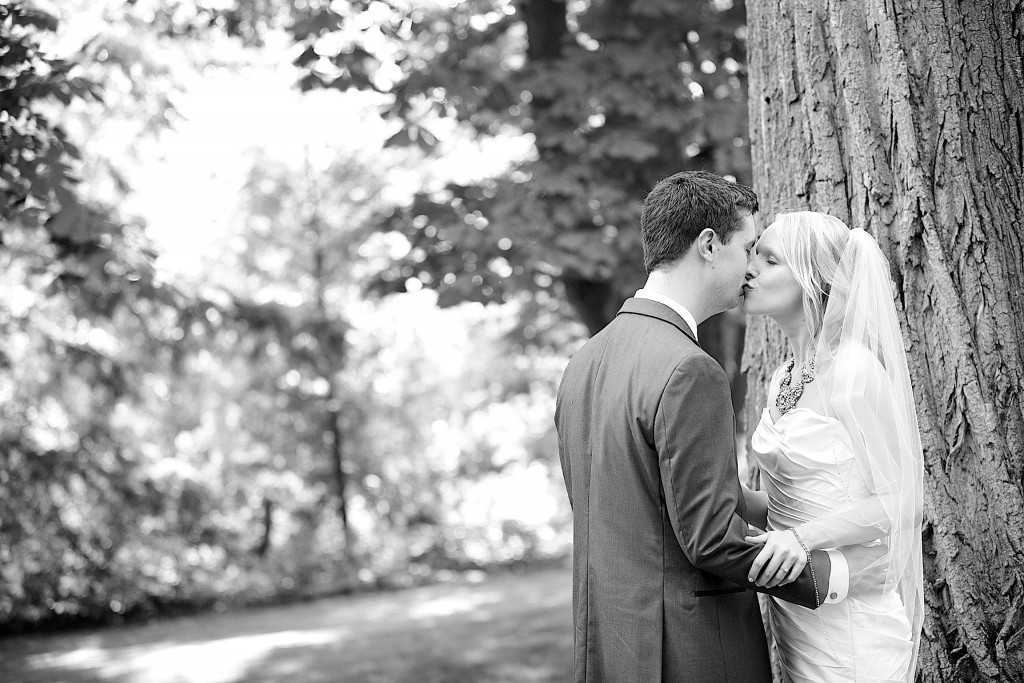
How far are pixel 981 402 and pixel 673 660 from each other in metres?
1.45

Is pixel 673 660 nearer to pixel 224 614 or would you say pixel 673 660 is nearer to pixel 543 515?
pixel 224 614

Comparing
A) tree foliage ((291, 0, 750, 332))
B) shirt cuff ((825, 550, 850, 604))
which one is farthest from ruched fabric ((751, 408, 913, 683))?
tree foliage ((291, 0, 750, 332))

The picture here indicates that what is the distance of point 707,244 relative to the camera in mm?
2566

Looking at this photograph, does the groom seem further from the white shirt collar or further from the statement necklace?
the statement necklace

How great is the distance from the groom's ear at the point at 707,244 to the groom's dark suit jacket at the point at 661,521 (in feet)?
0.61

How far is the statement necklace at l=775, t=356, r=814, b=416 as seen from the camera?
2793mm

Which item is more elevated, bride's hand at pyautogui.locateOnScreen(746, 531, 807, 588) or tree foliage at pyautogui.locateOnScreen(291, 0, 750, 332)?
tree foliage at pyautogui.locateOnScreen(291, 0, 750, 332)

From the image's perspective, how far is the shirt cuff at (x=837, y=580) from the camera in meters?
2.52

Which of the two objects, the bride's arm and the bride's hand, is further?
the bride's arm

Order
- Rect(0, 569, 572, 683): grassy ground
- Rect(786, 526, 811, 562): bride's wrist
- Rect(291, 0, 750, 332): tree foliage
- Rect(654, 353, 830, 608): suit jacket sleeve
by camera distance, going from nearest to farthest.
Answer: Rect(654, 353, 830, 608): suit jacket sleeve, Rect(786, 526, 811, 562): bride's wrist, Rect(291, 0, 750, 332): tree foliage, Rect(0, 569, 572, 683): grassy ground

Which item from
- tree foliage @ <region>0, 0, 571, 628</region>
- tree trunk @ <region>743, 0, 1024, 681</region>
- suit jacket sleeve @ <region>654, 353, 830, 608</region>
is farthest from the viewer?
tree foliage @ <region>0, 0, 571, 628</region>

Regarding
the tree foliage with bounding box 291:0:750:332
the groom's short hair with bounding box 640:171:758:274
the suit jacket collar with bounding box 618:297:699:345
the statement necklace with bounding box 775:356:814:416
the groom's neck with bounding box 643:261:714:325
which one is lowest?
the statement necklace with bounding box 775:356:814:416

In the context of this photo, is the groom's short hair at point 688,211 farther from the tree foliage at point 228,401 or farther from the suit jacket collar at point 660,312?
the tree foliage at point 228,401

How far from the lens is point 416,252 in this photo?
7.75 meters
